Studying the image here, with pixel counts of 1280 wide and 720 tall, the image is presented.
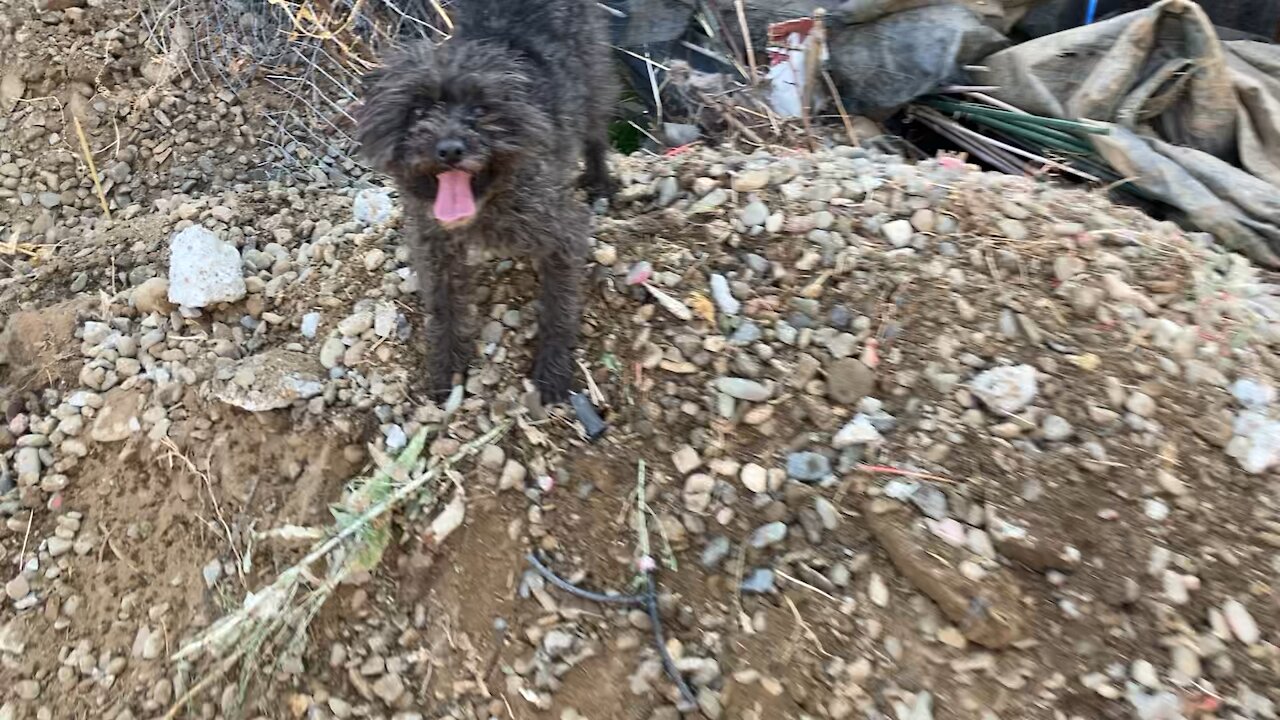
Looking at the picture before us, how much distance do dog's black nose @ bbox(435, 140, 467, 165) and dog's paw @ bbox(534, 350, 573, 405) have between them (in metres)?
0.73

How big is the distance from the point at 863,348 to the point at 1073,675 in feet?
3.47

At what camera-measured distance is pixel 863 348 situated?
8.79 ft

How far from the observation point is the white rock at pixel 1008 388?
2484 mm

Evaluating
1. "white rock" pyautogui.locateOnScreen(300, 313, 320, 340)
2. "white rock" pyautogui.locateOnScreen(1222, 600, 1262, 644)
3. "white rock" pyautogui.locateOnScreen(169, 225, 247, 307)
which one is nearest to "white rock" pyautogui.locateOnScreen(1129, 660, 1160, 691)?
"white rock" pyautogui.locateOnScreen(1222, 600, 1262, 644)

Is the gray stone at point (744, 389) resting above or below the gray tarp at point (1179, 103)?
below

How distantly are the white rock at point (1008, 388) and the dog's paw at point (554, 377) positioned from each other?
1.26 metres

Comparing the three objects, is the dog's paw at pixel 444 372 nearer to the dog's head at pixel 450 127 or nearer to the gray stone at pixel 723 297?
the dog's head at pixel 450 127

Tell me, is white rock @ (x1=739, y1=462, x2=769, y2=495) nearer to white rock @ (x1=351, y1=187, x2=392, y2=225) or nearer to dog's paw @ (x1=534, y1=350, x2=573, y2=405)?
dog's paw @ (x1=534, y1=350, x2=573, y2=405)

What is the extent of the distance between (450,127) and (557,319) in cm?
71

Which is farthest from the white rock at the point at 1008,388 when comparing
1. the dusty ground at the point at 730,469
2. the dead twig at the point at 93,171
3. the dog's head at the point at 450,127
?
the dead twig at the point at 93,171

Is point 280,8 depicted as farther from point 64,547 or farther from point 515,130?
point 64,547

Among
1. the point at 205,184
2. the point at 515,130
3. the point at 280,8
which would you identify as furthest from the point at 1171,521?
the point at 280,8

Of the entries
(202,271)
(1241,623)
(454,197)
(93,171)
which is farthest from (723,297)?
(93,171)

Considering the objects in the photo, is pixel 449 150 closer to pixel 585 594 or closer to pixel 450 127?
pixel 450 127
